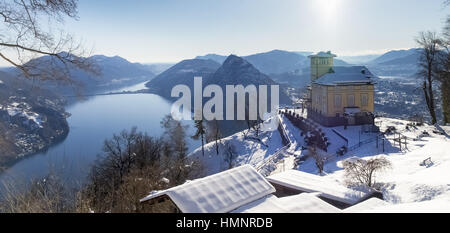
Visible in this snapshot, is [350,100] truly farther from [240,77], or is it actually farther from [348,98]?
[240,77]

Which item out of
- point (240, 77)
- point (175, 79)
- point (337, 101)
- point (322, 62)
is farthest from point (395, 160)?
point (175, 79)

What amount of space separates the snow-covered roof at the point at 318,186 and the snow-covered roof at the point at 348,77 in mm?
18934

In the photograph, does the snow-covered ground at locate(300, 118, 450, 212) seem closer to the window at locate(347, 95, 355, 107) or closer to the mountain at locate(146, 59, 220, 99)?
the window at locate(347, 95, 355, 107)

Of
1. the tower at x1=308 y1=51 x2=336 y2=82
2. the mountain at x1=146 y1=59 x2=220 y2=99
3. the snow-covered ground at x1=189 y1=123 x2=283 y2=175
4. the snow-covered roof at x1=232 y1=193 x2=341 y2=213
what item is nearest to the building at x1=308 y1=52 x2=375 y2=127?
the tower at x1=308 y1=51 x2=336 y2=82

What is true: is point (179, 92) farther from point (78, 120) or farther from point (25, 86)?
point (25, 86)

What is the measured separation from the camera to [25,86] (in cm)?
450

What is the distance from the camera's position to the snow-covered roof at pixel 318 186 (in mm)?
7566

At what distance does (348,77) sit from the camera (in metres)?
26.4

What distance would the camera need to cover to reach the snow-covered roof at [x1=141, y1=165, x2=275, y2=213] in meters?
4.71

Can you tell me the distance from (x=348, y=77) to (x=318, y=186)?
68.1 ft

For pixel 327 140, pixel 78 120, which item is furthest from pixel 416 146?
pixel 78 120

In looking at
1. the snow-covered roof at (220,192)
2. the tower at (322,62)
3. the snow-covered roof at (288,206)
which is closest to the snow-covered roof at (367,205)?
the snow-covered roof at (288,206)
